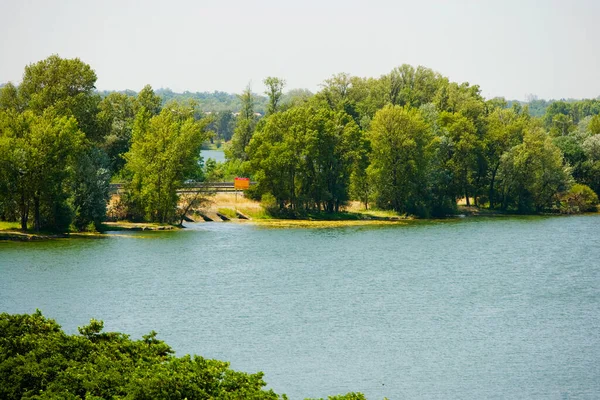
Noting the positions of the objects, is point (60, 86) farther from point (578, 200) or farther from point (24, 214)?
point (578, 200)

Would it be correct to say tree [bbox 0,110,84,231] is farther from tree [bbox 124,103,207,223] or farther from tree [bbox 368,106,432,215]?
tree [bbox 368,106,432,215]

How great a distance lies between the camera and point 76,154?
82.1m

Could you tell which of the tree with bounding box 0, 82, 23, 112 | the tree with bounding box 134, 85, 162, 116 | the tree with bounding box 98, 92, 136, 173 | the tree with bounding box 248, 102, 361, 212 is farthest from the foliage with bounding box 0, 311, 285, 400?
the tree with bounding box 134, 85, 162, 116

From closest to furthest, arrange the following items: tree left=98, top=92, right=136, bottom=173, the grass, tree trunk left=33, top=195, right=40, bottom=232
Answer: the grass, tree trunk left=33, top=195, right=40, bottom=232, tree left=98, top=92, right=136, bottom=173

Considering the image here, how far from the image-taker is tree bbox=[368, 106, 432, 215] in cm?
10520

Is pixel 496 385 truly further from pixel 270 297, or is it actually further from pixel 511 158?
pixel 511 158

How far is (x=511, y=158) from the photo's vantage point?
112750mm

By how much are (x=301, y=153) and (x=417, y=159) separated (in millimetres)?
14667

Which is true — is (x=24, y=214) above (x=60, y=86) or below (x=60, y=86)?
below

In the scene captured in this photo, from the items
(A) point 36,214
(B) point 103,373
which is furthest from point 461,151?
(B) point 103,373

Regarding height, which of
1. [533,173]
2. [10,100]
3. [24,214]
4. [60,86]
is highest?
[60,86]

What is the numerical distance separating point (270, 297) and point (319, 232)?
35.4 m

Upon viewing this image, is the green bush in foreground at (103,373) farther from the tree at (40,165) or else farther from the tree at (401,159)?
the tree at (401,159)

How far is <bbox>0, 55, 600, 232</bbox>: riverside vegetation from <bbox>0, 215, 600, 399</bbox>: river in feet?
23.6
